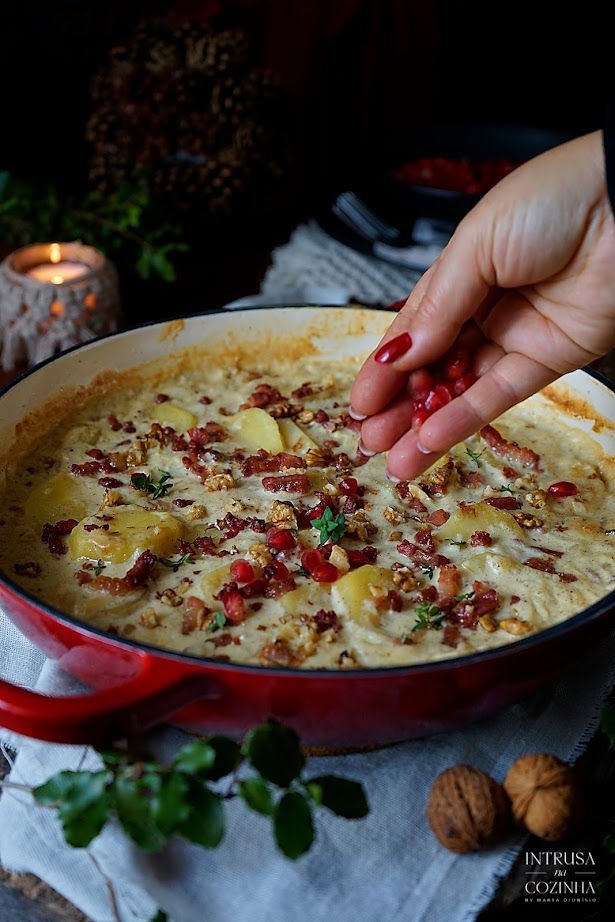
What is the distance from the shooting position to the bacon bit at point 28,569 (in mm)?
2260

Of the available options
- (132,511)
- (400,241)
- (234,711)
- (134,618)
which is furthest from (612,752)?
(400,241)

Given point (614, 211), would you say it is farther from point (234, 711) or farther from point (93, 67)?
point (93, 67)

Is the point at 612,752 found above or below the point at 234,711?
below

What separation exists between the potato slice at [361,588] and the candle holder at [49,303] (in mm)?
1910

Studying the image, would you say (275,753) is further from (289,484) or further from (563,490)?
(563,490)

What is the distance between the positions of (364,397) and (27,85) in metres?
3.85

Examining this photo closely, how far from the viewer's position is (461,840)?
1.79 m

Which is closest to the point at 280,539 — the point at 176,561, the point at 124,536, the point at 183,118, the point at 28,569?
the point at 176,561

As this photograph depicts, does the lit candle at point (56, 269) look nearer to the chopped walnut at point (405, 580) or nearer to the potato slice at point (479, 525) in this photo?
the potato slice at point (479, 525)

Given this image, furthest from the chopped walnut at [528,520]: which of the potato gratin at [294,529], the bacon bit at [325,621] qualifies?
the bacon bit at [325,621]

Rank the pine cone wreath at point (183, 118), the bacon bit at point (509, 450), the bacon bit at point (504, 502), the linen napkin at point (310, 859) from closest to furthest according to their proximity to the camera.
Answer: the linen napkin at point (310, 859), the bacon bit at point (504, 502), the bacon bit at point (509, 450), the pine cone wreath at point (183, 118)


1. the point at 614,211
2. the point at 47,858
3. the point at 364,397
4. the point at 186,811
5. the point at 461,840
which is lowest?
the point at 47,858

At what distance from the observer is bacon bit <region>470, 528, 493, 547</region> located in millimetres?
2363

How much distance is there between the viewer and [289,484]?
2.57 metres
